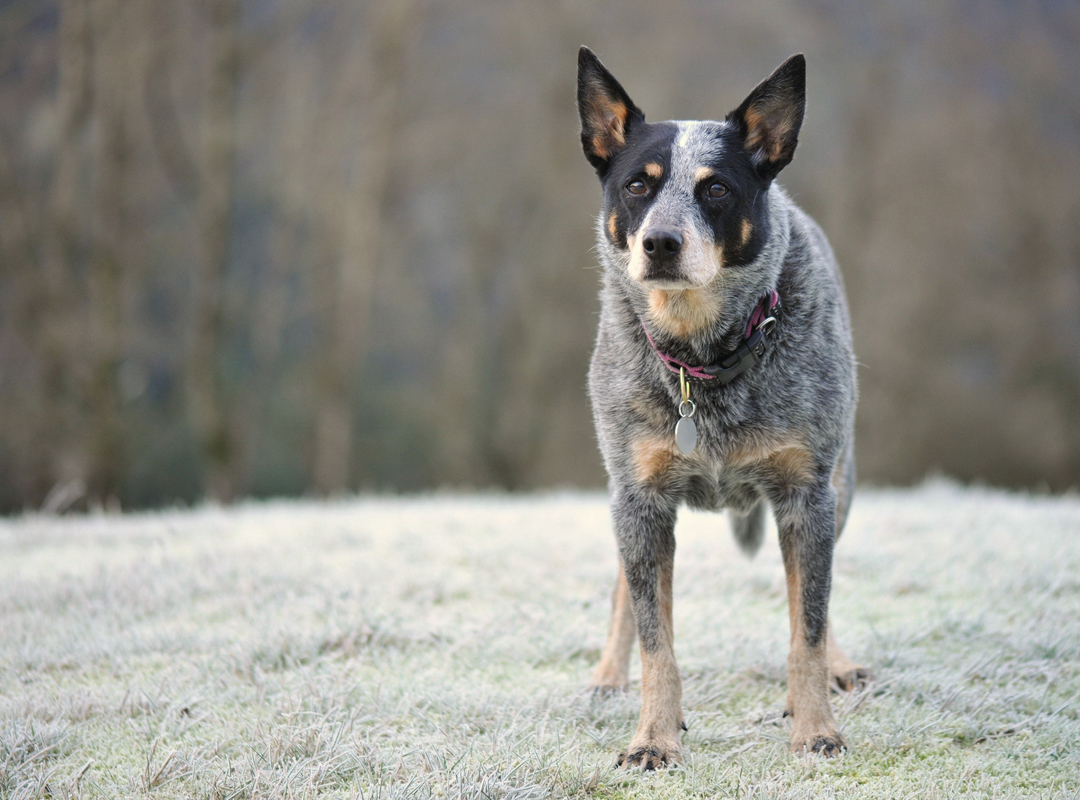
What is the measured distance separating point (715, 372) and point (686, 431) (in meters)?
0.21

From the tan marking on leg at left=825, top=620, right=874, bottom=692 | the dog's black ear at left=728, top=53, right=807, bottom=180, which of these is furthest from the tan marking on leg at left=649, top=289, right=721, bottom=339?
the tan marking on leg at left=825, top=620, right=874, bottom=692

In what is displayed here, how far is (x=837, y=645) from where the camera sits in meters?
3.44

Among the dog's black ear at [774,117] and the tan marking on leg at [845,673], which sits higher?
the dog's black ear at [774,117]

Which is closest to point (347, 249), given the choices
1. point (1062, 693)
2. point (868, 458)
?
point (868, 458)

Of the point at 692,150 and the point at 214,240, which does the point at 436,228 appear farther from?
the point at 692,150

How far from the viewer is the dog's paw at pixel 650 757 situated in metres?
2.62

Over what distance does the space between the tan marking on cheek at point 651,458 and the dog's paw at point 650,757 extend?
0.77 meters

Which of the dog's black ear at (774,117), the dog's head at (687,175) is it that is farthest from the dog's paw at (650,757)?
the dog's black ear at (774,117)

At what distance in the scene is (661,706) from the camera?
277 centimetres

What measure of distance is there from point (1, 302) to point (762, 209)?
1195 centimetres

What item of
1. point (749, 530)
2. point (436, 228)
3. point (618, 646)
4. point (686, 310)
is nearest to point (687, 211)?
point (686, 310)

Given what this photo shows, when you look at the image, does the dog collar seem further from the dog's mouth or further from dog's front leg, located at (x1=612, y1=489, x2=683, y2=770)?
dog's front leg, located at (x1=612, y1=489, x2=683, y2=770)

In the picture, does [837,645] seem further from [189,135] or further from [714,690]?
[189,135]

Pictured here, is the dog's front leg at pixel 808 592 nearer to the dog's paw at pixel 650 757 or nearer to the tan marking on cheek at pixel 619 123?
the dog's paw at pixel 650 757
